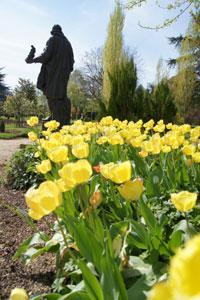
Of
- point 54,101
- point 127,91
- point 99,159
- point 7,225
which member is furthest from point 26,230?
point 127,91

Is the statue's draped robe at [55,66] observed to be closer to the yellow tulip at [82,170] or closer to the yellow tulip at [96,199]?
the yellow tulip at [96,199]

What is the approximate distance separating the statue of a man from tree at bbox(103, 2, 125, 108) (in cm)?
514

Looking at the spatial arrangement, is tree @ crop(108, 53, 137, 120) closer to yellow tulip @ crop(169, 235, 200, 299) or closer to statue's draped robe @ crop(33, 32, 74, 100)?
statue's draped robe @ crop(33, 32, 74, 100)

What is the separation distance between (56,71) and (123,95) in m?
3.01

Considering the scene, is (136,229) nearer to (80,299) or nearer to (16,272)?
(80,299)

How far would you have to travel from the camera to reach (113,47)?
14.9 meters

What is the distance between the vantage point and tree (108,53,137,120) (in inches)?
448

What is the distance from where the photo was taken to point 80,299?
1.46 m

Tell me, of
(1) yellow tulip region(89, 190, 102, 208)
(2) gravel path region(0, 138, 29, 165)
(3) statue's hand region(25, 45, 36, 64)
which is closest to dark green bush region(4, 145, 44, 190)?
(2) gravel path region(0, 138, 29, 165)

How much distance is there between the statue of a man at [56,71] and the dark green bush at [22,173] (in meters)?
3.09

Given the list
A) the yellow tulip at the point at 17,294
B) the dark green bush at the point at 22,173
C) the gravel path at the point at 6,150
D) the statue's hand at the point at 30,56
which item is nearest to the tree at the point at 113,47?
the gravel path at the point at 6,150

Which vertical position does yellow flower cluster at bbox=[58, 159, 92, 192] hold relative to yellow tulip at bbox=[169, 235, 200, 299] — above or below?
below

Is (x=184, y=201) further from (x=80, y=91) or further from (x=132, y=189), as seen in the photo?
(x=80, y=91)

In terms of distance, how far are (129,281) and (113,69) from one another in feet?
40.5
